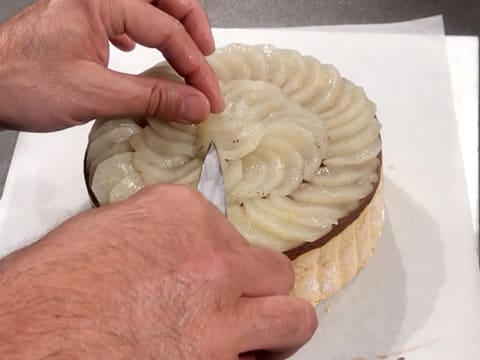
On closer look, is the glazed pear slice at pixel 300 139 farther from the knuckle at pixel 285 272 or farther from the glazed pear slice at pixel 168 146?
the knuckle at pixel 285 272

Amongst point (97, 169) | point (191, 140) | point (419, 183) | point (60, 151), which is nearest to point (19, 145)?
point (60, 151)

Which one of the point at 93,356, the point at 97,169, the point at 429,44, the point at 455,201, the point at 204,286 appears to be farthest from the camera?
the point at 429,44

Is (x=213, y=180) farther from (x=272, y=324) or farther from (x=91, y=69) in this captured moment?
(x=272, y=324)

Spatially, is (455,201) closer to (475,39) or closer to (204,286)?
(475,39)

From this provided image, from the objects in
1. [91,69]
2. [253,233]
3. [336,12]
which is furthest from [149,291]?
[336,12]

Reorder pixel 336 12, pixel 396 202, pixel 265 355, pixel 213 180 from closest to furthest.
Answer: pixel 265 355
pixel 213 180
pixel 396 202
pixel 336 12

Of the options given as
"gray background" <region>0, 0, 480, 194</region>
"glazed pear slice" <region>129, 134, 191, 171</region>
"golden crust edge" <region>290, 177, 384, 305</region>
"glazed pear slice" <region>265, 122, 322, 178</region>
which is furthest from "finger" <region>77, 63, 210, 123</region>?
"gray background" <region>0, 0, 480, 194</region>

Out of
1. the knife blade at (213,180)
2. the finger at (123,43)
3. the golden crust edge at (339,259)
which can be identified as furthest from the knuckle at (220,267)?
the finger at (123,43)
